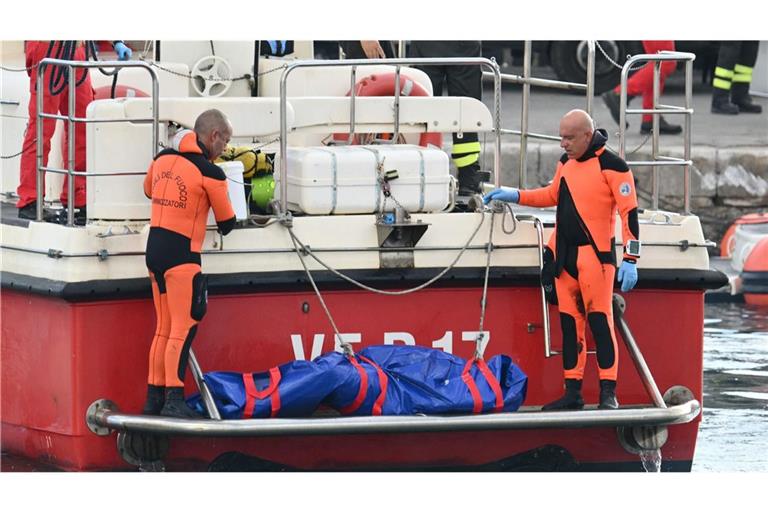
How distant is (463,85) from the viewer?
9789mm

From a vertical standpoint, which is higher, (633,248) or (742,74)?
(742,74)

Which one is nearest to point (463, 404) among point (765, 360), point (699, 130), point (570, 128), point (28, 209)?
point (570, 128)

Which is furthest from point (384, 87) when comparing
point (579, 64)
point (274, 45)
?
point (579, 64)

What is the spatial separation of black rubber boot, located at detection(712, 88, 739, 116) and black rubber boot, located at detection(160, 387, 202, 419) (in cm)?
1004

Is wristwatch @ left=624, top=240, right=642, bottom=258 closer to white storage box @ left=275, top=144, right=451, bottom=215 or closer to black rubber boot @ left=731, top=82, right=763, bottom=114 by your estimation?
white storage box @ left=275, top=144, right=451, bottom=215

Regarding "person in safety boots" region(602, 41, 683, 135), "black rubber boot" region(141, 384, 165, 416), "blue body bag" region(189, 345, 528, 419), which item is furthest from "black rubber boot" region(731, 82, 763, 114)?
"black rubber boot" region(141, 384, 165, 416)

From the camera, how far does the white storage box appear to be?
8000mm

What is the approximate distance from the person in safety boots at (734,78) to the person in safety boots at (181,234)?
30.3 ft

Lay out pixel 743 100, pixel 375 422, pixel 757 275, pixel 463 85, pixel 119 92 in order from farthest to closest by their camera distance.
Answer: pixel 743 100 < pixel 757 275 < pixel 463 85 < pixel 119 92 < pixel 375 422

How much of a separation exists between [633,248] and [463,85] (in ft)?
7.41

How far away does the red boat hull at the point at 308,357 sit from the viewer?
7.83 metres

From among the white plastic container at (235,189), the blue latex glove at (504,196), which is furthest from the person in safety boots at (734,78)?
the white plastic container at (235,189)

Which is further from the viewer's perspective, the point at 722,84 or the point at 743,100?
the point at 743,100

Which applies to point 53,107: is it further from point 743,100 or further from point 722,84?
point 743,100
